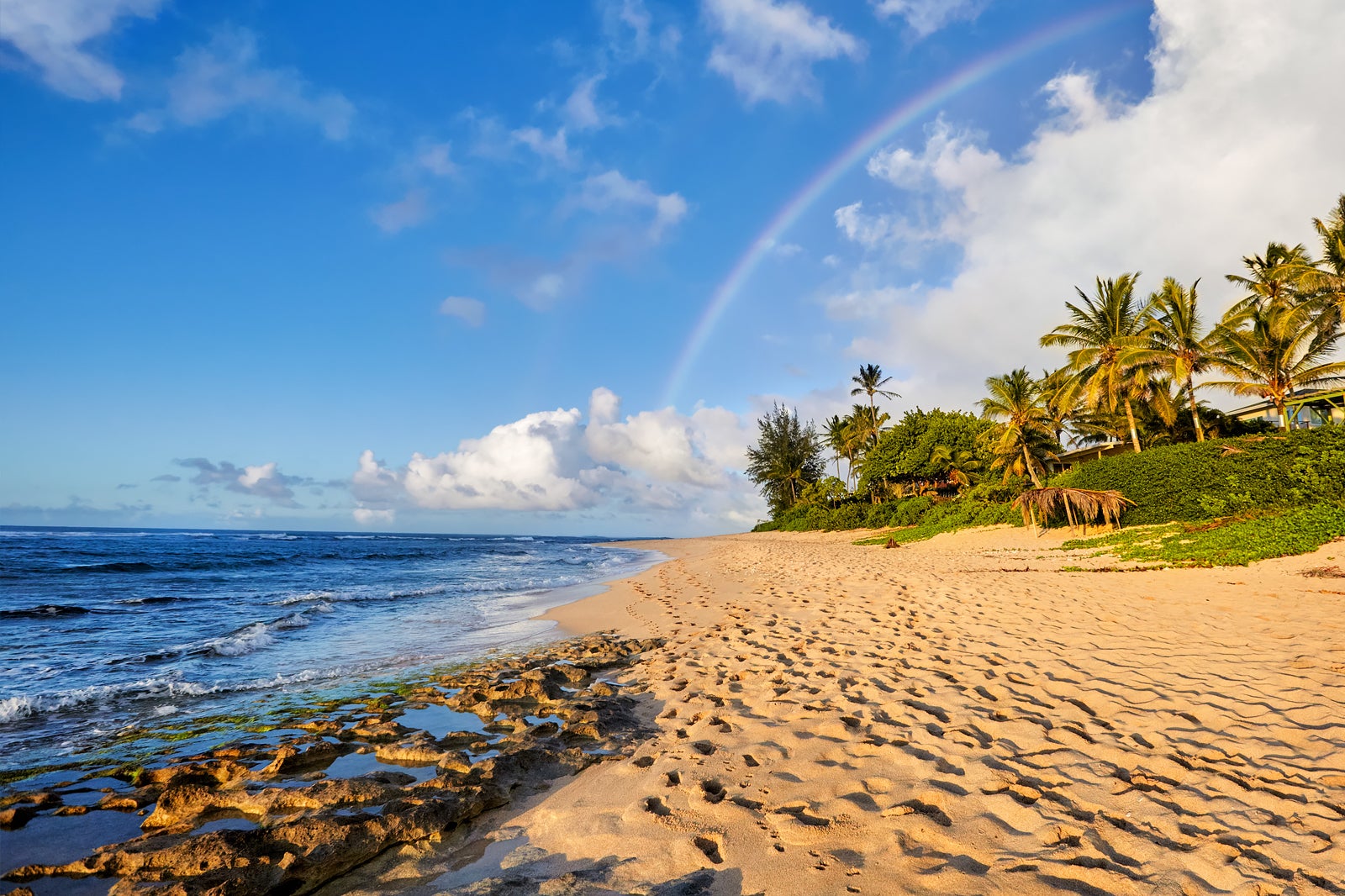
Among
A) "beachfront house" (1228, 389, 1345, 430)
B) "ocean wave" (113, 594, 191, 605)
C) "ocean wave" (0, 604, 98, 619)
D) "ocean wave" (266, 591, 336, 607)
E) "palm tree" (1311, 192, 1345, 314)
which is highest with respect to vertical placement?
"palm tree" (1311, 192, 1345, 314)

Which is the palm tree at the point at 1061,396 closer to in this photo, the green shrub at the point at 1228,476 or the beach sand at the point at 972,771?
the green shrub at the point at 1228,476

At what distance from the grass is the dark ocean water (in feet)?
46.3

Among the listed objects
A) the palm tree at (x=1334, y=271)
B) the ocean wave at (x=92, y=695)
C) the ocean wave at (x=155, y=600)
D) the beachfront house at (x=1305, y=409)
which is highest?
the palm tree at (x=1334, y=271)

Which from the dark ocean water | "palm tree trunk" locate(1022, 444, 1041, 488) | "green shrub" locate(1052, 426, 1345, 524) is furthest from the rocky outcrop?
"palm tree trunk" locate(1022, 444, 1041, 488)

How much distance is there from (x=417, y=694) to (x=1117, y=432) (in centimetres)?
4231

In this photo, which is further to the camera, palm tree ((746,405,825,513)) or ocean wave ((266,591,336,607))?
palm tree ((746,405,825,513))

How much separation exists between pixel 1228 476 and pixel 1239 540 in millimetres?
5645

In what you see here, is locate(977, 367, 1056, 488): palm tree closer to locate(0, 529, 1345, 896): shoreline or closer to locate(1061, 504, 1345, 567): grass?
locate(1061, 504, 1345, 567): grass

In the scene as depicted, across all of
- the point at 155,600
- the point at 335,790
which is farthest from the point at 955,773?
the point at 155,600

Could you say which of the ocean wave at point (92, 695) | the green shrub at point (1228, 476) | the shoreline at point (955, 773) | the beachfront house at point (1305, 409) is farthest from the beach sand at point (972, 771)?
the beachfront house at point (1305, 409)

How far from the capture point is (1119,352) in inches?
1057

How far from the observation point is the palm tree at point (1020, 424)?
3188 centimetres

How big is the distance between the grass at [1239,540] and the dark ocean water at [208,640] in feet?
46.3

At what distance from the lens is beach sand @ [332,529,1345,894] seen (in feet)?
9.25
